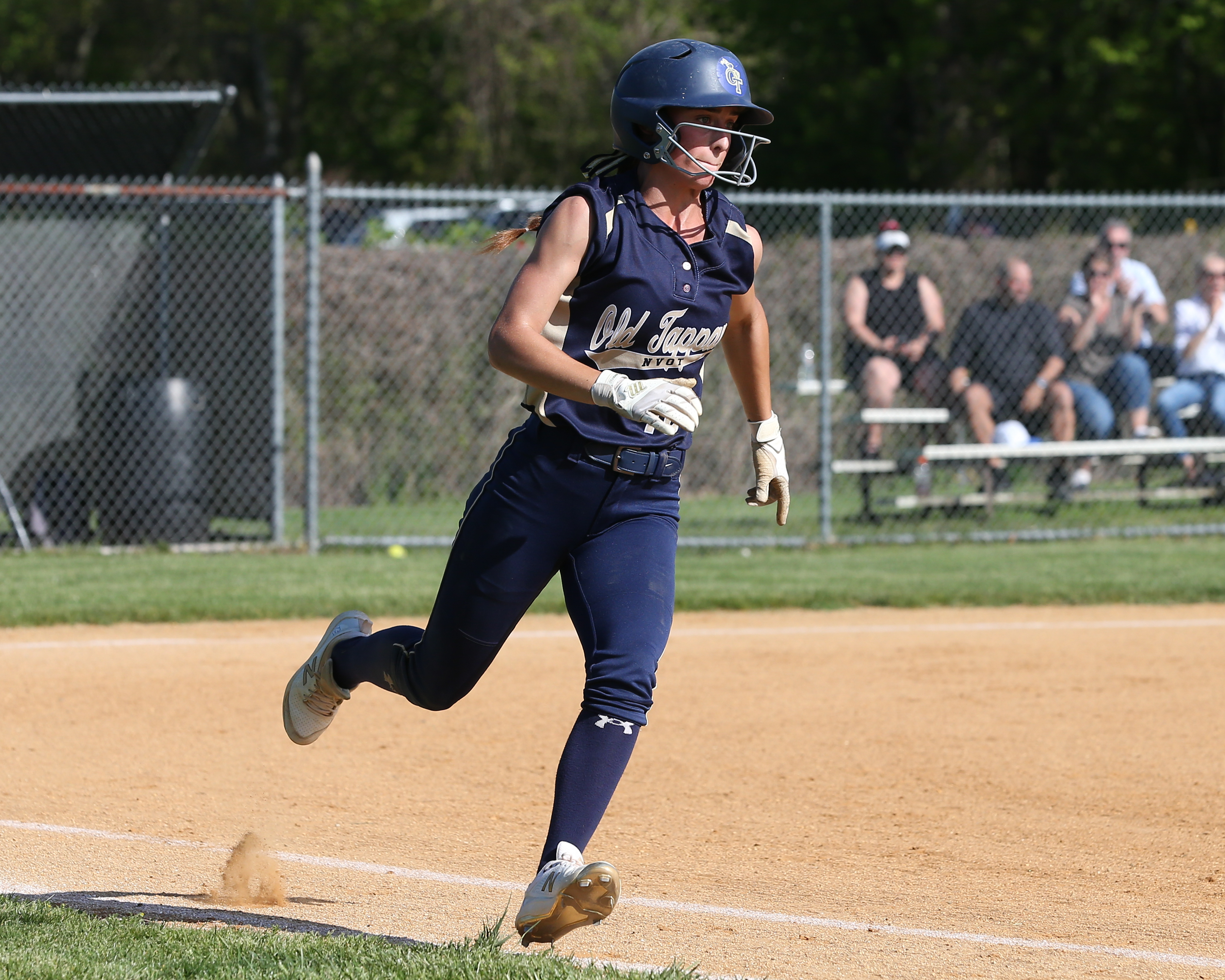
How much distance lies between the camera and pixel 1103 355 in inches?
510

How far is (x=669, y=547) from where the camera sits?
149 inches

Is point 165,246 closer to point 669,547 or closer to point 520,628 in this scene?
point 520,628

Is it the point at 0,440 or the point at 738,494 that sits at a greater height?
the point at 0,440

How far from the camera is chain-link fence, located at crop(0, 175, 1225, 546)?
11.0 meters

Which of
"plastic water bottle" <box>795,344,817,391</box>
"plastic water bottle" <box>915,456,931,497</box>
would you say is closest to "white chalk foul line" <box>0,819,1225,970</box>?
"plastic water bottle" <box>915,456,931,497</box>

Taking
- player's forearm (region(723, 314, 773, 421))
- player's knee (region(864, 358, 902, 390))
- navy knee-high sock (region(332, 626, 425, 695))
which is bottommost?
player's knee (region(864, 358, 902, 390))

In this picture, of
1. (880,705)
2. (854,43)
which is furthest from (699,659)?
(854,43)

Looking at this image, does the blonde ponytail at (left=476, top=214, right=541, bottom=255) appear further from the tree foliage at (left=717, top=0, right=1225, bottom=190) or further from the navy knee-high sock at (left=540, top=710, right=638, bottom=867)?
the tree foliage at (left=717, top=0, right=1225, bottom=190)

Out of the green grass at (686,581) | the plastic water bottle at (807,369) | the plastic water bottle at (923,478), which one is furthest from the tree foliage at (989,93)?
the green grass at (686,581)

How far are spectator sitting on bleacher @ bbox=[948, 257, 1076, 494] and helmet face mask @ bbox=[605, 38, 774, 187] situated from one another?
8910 millimetres

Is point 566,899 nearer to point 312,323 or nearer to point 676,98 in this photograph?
point 676,98

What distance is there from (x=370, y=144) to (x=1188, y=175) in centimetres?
1901

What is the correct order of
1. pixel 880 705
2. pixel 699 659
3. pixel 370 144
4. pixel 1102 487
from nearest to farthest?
1. pixel 880 705
2. pixel 699 659
3. pixel 1102 487
4. pixel 370 144

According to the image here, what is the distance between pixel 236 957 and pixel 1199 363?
36.9 ft
